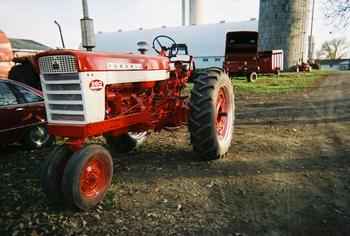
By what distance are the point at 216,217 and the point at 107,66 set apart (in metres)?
1.95

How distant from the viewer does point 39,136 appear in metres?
6.31

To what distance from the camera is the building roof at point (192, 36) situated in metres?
47.9

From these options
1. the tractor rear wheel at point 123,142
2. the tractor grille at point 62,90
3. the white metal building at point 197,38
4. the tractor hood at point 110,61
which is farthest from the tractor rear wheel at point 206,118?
the white metal building at point 197,38

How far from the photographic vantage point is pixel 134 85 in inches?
181

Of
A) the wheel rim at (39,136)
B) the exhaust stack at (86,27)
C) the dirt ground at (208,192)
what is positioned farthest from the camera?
the exhaust stack at (86,27)

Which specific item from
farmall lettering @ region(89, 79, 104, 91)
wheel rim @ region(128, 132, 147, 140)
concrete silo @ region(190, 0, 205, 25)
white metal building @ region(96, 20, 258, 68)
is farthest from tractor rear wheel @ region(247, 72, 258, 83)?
concrete silo @ region(190, 0, 205, 25)

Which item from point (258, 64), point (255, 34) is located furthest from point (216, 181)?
point (255, 34)

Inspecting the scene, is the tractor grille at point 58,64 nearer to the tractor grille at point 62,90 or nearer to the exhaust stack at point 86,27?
the tractor grille at point 62,90

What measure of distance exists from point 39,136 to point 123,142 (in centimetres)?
174

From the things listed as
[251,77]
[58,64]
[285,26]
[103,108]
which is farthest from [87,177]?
[285,26]

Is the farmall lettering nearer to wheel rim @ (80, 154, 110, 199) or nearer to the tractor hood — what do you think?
the tractor hood

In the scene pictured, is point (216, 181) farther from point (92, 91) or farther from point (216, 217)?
point (92, 91)

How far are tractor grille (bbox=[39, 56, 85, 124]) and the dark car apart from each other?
2.33m

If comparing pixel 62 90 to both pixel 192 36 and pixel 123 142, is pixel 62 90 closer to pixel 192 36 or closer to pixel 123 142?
pixel 123 142
